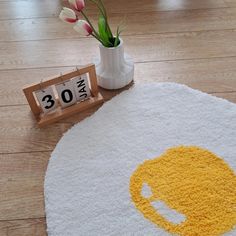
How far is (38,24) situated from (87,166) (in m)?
0.97

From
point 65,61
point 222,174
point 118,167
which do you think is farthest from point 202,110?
point 65,61

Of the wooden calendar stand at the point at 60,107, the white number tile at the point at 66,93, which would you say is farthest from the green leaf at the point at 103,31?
the white number tile at the point at 66,93

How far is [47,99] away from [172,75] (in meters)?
0.58

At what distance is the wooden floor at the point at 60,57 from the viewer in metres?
1.01

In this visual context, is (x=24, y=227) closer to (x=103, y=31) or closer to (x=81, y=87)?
(x=81, y=87)

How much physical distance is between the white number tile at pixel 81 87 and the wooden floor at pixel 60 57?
0.07 metres

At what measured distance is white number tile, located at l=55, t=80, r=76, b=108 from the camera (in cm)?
109

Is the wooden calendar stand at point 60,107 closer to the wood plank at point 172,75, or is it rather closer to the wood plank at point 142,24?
the wood plank at point 172,75

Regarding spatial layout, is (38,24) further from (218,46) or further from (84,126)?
(218,46)

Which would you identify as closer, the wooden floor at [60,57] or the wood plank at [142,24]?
the wooden floor at [60,57]

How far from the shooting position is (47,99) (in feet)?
3.62

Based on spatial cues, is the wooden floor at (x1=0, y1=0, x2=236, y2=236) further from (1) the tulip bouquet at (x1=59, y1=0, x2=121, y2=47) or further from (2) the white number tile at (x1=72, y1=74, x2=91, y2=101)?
(1) the tulip bouquet at (x1=59, y1=0, x2=121, y2=47)

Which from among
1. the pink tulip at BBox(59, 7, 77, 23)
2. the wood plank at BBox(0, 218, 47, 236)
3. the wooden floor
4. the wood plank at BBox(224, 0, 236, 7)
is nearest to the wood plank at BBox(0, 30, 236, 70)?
the wooden floor

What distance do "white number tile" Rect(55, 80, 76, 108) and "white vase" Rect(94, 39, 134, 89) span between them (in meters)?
0.17
